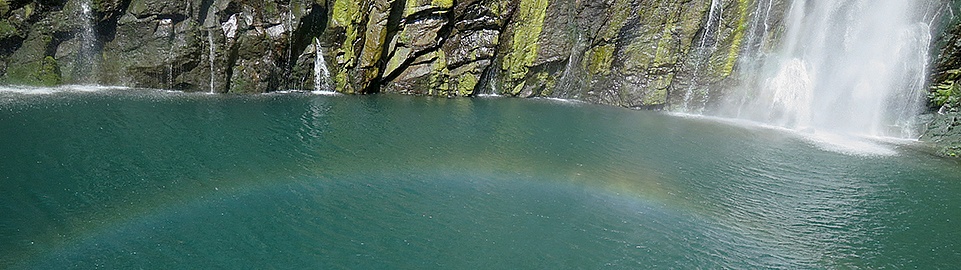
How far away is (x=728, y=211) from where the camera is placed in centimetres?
1257

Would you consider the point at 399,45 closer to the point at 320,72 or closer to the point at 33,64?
the point at 320,72

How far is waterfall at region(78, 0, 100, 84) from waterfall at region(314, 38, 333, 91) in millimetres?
9187

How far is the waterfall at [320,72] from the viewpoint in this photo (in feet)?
86.8

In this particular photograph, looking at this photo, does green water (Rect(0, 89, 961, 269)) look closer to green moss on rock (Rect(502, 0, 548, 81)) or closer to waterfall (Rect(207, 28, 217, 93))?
waterfall (Rect(207, 28, 217, 93))

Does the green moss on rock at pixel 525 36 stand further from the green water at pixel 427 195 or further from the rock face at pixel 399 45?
the green water at pixel 427 195

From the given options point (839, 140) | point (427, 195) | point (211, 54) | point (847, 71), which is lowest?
point (427, 195)

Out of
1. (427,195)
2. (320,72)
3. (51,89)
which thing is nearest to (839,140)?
(427,195)

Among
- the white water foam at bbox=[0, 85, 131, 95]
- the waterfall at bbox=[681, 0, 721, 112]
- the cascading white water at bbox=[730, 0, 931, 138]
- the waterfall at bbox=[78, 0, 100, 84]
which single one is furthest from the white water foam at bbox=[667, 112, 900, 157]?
the waterfall at bbox=[78, 0, 100, 84]

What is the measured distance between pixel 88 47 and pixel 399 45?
1371 centimetres

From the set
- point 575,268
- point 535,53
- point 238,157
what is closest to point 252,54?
point 238,157

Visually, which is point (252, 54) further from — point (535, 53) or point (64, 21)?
point (535, 53)

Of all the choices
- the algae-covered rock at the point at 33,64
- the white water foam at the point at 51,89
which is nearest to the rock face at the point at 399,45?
the algae-covered rock at the point at 33,64

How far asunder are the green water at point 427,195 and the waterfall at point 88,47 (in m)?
3.13

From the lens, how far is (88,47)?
74.4 ft
